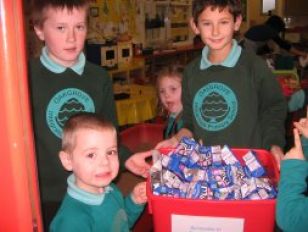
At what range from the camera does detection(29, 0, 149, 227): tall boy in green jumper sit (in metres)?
1.29

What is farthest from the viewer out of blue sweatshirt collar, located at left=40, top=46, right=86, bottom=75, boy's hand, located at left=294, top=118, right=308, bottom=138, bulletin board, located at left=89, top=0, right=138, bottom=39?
bulletin board, located at left=89, top=0, right=138, bottom=39

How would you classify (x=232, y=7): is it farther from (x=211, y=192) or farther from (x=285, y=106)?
(x=211, y=192)

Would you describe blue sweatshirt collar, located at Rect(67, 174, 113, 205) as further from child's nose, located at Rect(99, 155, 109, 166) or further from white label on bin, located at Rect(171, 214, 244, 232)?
white label on bin, located at Rect(171, 214, 244, 232)

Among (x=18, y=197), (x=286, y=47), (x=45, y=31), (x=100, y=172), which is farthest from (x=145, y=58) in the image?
(x=18, y=197)

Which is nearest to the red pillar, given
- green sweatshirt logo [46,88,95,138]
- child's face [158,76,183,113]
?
green sweatshirt logo [46,88,95,138]

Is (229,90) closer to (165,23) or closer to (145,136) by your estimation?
(145,136)

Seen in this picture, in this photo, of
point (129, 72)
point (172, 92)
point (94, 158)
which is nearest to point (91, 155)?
point (94, 158)

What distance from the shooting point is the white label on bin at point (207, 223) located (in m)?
1.03

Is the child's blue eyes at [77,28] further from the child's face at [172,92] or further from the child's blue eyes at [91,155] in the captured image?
the child's face at [172,92]

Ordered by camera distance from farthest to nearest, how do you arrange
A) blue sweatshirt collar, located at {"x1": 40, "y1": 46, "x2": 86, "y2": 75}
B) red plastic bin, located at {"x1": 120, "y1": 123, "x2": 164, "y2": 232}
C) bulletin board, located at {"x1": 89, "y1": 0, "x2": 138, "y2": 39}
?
bulletin board, located at {"x1": 89, "y1": 0, "x2": 138, "y2": 39}
red plastic bin, located at {"x1": 120, "y1": 123, "x2": 164, "y2": 232}
blue sweatshirt collar, located at {"x1": 40, "y1": 46, "x2": 86, "y2": 75}

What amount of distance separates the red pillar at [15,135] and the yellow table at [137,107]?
8.55 ft

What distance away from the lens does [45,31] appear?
1.31 meters

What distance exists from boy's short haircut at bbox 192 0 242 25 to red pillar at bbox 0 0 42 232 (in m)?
1.10

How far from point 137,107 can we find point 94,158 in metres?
2.25
